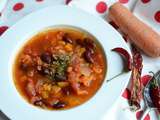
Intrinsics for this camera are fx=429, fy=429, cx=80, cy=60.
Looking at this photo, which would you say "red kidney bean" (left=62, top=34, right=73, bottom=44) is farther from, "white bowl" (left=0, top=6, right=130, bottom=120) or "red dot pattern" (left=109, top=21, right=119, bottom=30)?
"red dot pattern" (left=109, top=21, right=119, bottom=30)

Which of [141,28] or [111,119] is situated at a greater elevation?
[141,28]

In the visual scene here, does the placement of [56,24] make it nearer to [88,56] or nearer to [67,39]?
[67,39]

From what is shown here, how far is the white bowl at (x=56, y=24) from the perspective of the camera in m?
1.24

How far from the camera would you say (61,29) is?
1482 mm

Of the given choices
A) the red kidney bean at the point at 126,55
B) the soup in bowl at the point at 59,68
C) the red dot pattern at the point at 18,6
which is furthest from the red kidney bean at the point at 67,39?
the red dot pattern at the point at 18,6

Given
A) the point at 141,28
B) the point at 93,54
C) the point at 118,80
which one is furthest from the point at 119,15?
the point at 118,80

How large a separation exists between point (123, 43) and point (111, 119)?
0.25 metres

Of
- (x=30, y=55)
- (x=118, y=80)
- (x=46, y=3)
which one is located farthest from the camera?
(x=46, y=3)

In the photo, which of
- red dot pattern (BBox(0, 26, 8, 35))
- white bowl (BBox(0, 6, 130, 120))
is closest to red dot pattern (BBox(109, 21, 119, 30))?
white bowl (BBox(0, 6, 130, 120))

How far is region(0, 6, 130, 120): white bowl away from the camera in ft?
4.08

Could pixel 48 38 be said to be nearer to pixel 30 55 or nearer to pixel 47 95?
pixel 30 55

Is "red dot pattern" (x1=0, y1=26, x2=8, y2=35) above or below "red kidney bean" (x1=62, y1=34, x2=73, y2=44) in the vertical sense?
above

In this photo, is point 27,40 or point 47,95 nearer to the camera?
point 47,95

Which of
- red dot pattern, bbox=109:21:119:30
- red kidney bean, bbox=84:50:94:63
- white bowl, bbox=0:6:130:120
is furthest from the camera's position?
red dot pattern, bbox=109:21:119:30
